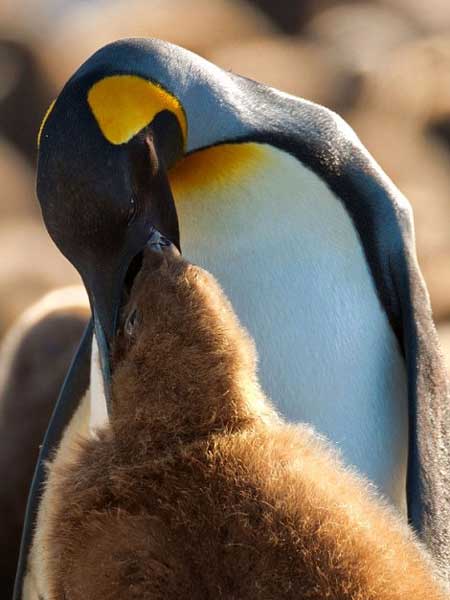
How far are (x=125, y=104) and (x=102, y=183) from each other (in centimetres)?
15

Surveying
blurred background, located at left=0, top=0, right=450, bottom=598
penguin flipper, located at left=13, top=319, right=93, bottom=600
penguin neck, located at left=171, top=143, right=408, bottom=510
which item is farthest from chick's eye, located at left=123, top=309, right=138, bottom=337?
blurred background, located at left=0, top=0, right=450, bottom=598

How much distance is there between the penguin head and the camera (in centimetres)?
175

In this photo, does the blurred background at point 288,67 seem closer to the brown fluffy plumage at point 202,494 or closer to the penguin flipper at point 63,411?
the penguin flipper at point 63,411

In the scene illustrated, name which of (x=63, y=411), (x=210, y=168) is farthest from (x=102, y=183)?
(x=63, y=411)

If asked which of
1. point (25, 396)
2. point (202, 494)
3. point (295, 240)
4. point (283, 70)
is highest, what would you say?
point (283, 70)

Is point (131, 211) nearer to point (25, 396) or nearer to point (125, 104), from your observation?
point (125, 104)

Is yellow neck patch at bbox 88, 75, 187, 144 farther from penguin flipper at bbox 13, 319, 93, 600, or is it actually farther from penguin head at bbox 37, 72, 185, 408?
penguin flipper at bbox 13, 319, 93, 600

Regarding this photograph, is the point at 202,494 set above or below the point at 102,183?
below

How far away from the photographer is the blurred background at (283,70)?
12.6ft

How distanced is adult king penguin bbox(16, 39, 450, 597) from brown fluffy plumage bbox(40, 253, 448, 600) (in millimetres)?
495

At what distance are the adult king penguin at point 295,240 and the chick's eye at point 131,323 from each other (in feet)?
1.46

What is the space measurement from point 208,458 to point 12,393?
1363 mm

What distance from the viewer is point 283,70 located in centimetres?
473

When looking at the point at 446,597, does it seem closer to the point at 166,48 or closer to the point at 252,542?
the point at 252,542
